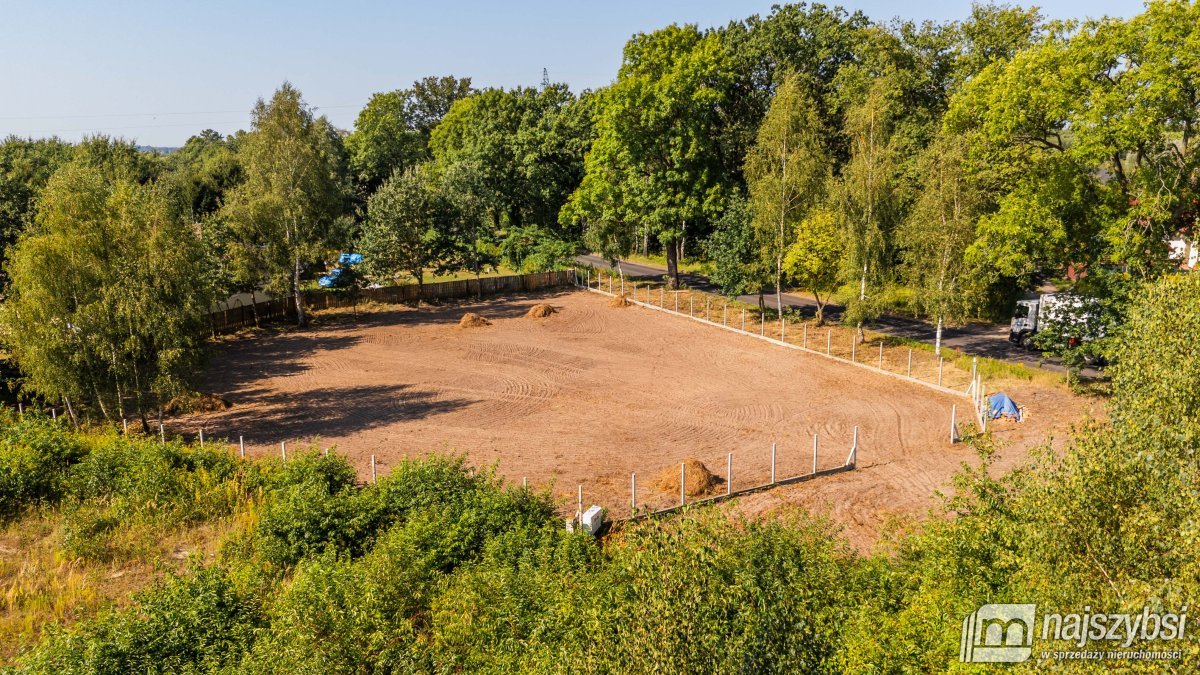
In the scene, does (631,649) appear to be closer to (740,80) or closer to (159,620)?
(159,620)

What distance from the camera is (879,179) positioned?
121 ft

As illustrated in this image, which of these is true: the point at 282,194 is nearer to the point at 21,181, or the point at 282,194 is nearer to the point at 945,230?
the point at 21,181

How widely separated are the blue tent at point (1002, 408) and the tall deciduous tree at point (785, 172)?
47.3 feet

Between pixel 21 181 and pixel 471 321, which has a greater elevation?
pixel 21 181

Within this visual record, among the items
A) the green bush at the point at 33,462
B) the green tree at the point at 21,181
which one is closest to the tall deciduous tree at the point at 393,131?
the green tree at the point at 21,181

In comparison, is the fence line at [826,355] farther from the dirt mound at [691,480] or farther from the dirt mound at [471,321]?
the dirt mound at [691,480]

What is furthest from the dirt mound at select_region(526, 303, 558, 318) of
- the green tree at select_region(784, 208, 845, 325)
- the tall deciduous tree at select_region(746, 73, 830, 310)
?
the green tree at select_region(784, 208, 845, 325)

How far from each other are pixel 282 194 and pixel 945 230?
120 ft

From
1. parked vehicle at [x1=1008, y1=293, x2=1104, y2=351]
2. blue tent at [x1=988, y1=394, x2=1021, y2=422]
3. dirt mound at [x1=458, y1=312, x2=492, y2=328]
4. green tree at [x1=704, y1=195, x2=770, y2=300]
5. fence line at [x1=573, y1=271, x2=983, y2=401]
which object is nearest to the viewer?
blue tent at [x1=988, y1=394, x2=1021, y2=422]

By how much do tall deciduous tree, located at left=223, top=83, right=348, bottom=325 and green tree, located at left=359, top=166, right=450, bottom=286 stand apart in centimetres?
528

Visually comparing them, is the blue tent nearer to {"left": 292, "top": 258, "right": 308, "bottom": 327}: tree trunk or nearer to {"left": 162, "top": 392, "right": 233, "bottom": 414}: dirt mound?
{"left": 162, "top": 392, "right": 233, "bottom": 414}: dirt mound

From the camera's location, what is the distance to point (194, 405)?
99.4ft

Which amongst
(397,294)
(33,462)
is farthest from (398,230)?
(33,462)

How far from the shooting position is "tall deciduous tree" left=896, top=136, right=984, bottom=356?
33344mm
